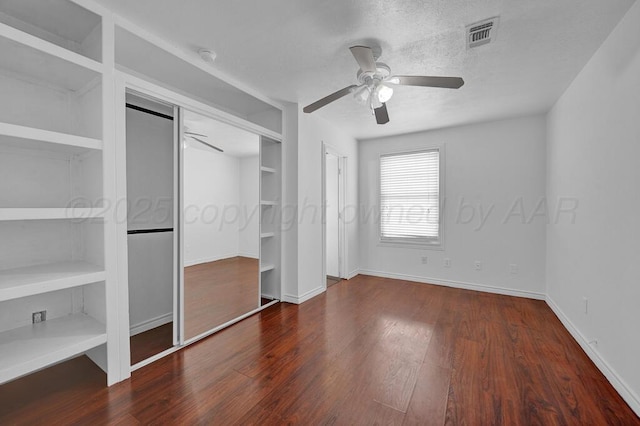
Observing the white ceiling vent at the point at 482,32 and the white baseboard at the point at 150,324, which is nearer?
the white ceiling vent at the point at 482,32

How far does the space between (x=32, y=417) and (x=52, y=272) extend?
0.83 m

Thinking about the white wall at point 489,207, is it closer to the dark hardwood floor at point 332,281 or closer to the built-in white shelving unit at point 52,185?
the dark hardwood floor at point 332,281

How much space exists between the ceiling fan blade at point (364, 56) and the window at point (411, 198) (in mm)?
2898

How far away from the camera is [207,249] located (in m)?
2.96

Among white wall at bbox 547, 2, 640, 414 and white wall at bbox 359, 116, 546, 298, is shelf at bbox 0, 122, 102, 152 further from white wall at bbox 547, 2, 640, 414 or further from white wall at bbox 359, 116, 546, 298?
white wall at bbox 359, 116, 546, 298

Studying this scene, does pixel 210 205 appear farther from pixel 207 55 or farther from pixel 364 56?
pixel 364 56

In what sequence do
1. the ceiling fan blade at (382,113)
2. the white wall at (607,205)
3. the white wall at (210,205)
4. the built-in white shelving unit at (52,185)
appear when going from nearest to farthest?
the built-in white shelving unit at (52,185)
the white wall at (607,205)
the ceiling fan blade at (382,113)
the white wall at (210,205)

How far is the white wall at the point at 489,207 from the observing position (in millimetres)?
3801

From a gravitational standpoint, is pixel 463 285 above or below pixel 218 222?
below

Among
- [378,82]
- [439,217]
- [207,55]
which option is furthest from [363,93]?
[439,217]

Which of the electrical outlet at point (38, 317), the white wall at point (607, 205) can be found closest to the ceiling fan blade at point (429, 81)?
the white wall at point (607, 205)

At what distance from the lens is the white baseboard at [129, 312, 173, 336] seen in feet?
8.41

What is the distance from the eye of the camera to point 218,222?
3.05m

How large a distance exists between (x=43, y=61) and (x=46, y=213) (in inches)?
37.1
